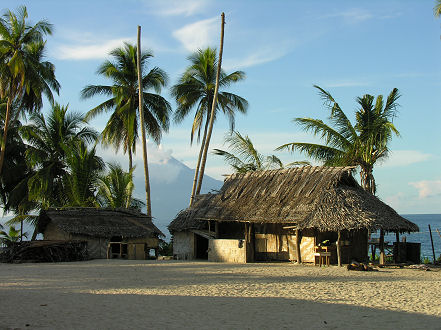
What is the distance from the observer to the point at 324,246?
17.2 meters

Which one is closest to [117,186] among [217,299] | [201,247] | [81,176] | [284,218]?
[81,176]

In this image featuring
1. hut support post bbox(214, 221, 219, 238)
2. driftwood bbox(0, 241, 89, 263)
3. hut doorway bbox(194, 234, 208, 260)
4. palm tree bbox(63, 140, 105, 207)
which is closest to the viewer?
driftwood bbox(0, 241, 89, 263)

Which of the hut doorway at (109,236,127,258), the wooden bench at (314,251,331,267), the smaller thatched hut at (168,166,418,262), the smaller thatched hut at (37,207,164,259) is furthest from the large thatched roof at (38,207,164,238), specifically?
the wooden bench at (314,251,331,267)

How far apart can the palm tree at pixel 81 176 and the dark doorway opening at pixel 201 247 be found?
6.39 metres

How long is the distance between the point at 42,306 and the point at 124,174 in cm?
1627

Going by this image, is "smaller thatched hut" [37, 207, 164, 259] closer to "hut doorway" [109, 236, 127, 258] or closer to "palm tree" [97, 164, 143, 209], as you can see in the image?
"hut doorway" [109, 236, 127, 258]

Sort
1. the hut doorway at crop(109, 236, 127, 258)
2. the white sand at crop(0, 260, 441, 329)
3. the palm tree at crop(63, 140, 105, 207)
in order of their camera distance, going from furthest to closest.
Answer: the palm tree at crop(63, 140, 105, 207) → the hut doorway at crop(109, 236, 127, 258) → the white sand at crop(0, 260, 441, 329)

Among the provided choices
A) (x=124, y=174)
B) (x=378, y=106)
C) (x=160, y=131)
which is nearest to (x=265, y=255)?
(x=378, y=106)

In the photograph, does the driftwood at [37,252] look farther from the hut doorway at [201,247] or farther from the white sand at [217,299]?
the hut doorway at [201,247]

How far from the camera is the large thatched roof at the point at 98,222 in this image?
66.4 ft

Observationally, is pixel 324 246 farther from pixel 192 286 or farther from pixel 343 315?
pixel 343 315

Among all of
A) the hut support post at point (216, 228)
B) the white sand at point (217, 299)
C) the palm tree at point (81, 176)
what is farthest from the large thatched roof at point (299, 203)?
the palm tree at point (81, 176)

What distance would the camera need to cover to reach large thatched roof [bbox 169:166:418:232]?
16234mm

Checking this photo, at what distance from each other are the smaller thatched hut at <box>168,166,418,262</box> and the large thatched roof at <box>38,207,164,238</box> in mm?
1630
